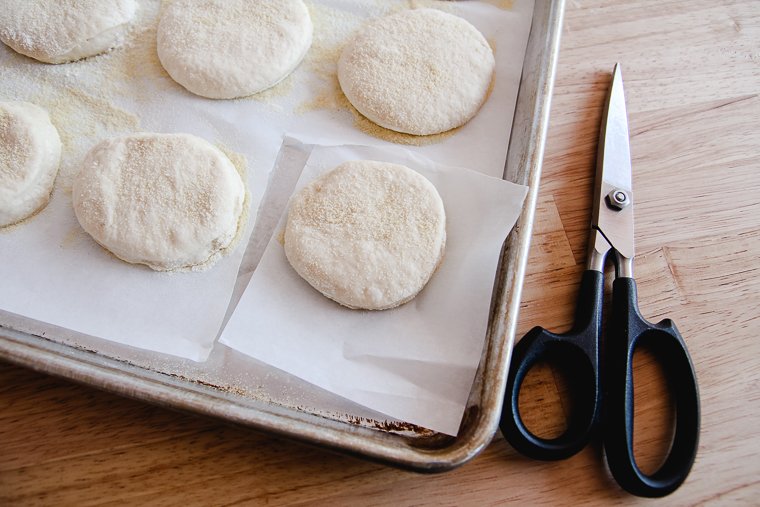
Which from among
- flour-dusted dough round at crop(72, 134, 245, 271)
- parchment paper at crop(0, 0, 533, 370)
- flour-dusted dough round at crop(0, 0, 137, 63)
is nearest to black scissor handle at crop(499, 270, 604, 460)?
parchment paper at crop(0, 0, 533, 370)

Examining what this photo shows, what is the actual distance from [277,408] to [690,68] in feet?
3.52

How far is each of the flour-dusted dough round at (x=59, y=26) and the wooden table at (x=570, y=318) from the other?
0.61 m

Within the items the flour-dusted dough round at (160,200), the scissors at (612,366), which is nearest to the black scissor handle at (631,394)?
the scissors at (612,366)

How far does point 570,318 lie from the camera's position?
3.28 feet

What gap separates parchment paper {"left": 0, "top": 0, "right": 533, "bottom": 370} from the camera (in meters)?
0.95

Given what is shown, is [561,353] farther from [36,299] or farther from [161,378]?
[36,299]

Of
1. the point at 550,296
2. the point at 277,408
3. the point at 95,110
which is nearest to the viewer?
the point at 277,408

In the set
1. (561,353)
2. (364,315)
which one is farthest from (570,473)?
(364,315)

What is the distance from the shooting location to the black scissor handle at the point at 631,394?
846 millimetres

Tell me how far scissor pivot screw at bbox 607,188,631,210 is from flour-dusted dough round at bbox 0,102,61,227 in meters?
1.00

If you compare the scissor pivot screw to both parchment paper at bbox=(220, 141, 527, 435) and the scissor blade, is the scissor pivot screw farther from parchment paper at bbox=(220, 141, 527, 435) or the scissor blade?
parchment paper at bbox=(220, 141, 527, 435)

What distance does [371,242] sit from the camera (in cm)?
97

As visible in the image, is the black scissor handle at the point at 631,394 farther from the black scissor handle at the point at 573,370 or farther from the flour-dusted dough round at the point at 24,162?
the flour-dusted dough round at the point at 24,162

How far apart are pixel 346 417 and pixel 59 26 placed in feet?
3.02
